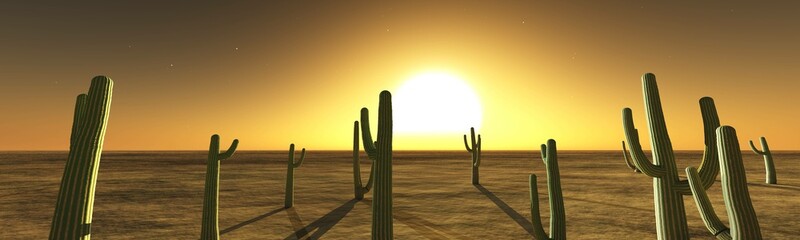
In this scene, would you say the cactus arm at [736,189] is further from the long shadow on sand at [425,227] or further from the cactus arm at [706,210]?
the long shadow on sand at [425,227]

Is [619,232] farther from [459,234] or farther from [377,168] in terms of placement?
[377,168]

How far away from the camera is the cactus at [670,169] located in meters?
3.40

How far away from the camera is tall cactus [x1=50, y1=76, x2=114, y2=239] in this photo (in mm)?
3033

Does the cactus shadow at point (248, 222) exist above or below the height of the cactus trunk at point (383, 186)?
below

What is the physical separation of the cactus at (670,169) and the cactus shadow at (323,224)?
4.58 meters

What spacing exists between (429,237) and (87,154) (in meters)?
4.61

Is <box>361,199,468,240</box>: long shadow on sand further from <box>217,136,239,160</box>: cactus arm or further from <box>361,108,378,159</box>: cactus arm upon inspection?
<box>217,136,239,160</box>: cactus arm

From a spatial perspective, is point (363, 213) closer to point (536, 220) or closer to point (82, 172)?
point (536, 220)

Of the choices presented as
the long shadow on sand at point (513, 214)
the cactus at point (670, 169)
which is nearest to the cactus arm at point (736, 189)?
the cactus at point (670, 169)

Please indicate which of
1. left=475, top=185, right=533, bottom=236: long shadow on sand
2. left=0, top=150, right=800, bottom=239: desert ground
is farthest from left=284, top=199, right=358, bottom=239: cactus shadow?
left=475, top=185, right=533, bottom=236: long shadow on sand

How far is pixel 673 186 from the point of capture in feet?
11.2

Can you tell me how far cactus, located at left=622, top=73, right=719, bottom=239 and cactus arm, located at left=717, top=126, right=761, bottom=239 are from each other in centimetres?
75

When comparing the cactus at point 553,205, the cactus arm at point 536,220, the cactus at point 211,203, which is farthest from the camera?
the cactus at point 211,203

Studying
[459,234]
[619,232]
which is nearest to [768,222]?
[619,232]
